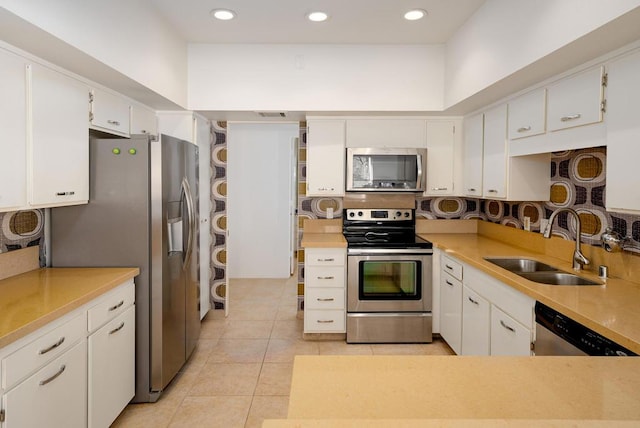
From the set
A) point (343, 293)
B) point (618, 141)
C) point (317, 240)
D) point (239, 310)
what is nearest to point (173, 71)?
point (317, 240)

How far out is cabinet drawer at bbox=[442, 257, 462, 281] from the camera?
3.02 metres

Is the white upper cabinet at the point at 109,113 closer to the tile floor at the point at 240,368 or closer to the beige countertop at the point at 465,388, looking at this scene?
the tile floor at the point at 240,368

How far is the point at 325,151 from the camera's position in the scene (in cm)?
376

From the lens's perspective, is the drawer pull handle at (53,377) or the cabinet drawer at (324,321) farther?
the cabinet drawer at (324,321)

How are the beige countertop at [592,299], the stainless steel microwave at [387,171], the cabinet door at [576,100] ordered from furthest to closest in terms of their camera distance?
the stainless steel microwave at [387,171] < the cabinet door at [576,100] < the beige countertop at [592,299]

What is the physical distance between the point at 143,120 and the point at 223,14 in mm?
1034

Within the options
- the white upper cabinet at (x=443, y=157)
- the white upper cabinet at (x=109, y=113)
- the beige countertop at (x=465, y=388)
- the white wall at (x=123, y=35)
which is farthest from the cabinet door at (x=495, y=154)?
the white upper cabinet at (x=109, y=113)

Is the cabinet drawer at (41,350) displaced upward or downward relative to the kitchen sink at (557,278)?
downward

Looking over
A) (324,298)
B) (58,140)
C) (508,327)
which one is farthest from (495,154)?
(58,140)

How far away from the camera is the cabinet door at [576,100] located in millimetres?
1956

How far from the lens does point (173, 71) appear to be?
3.12m

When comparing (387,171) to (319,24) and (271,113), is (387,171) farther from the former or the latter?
(319,24)

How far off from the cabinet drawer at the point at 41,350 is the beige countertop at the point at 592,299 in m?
2.15

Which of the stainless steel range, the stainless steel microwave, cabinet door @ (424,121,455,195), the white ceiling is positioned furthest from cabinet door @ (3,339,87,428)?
cabinet door @ (424,121,455,195)
